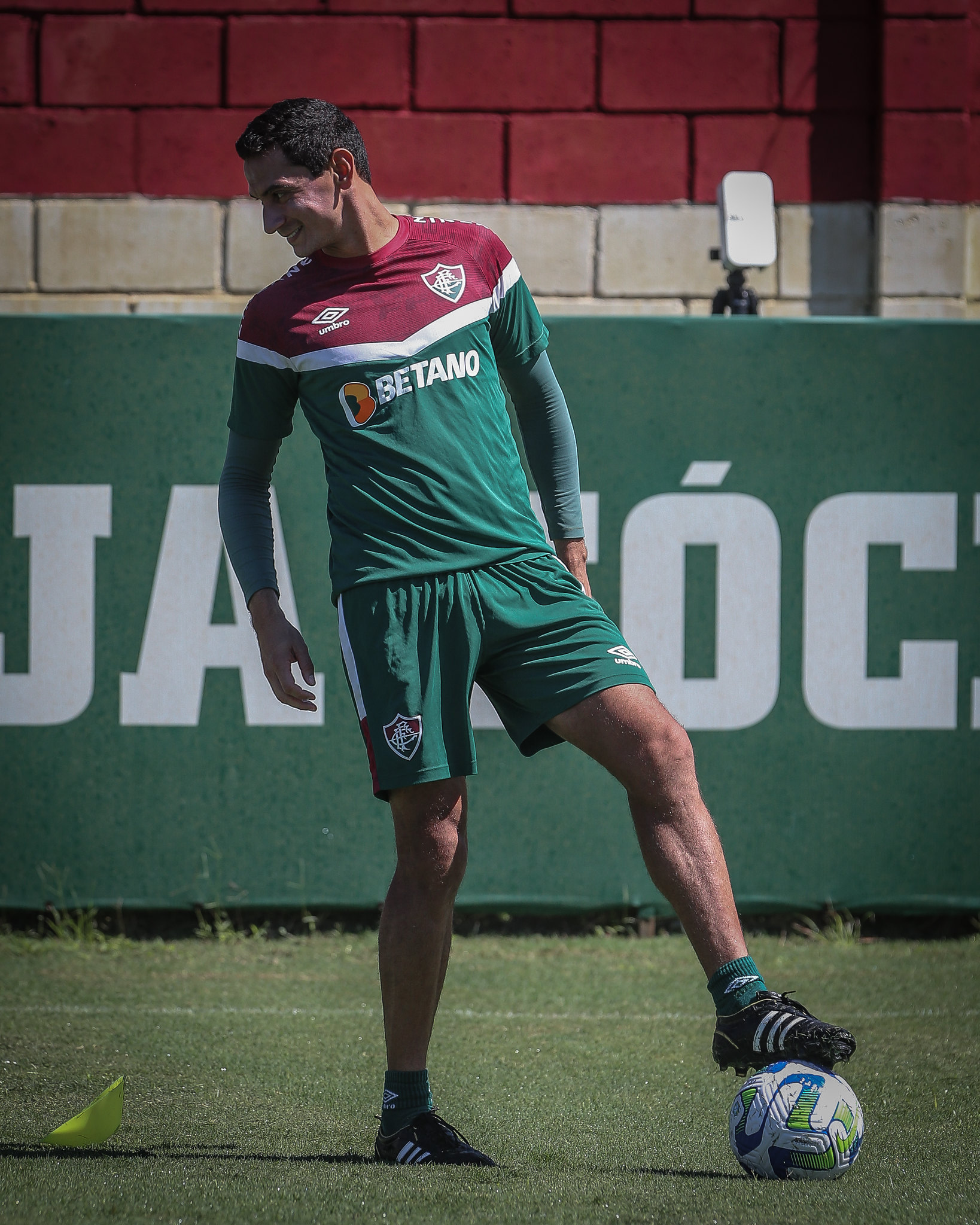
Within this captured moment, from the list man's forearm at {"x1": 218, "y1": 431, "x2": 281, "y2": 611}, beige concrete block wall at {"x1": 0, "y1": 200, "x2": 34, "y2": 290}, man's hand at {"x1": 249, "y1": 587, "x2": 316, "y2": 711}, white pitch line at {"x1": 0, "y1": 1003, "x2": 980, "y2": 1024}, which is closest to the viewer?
man's hand at {"x1": 249, "y1": 587, "x2": 316, "y2": 711}

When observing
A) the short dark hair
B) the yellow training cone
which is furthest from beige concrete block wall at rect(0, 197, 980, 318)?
the yellow training cone

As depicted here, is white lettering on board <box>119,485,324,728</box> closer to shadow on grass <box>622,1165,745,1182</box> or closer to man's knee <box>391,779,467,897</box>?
man's knee <box>391,779,467,897</box>

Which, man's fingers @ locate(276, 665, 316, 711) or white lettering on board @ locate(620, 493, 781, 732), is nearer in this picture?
man's fingers @ locate(276, 665, 316, 711)

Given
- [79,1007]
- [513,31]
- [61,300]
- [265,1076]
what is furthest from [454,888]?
[513,31]

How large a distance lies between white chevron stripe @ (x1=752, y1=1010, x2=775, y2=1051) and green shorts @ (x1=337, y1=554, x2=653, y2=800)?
68cm

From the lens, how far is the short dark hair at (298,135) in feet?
9.11

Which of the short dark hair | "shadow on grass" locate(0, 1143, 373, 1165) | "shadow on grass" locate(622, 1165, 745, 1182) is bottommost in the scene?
"shadow on grass" locate(0, 1143, 373, 1165)

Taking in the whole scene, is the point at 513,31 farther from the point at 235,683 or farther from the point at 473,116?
the point at 235,683

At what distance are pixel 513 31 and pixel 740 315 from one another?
2.22m

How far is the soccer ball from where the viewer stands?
2.51 m

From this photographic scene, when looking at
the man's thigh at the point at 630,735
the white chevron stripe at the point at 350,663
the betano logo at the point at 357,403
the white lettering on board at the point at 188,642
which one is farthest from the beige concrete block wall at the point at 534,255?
the man's thigh at the point at 630,735

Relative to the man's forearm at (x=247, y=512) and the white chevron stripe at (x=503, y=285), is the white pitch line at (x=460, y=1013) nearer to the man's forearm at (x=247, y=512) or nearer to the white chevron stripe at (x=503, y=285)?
the man's forearm at (x=247, y=512)

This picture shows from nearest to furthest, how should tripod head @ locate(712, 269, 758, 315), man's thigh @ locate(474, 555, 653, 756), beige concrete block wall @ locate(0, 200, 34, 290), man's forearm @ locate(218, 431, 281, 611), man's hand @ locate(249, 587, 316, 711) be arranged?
man's thigh @ locate(474, 555, 653, 756), man's hand @ locate(249, 587, 316, 711), man's forearm @ locate(218, 431, 281, 611), tripod head @ locate(712, 269, 758, 315), beige concrete block wall @ locate(0, 200, 34, 290)

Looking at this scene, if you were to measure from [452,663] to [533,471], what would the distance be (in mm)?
686
